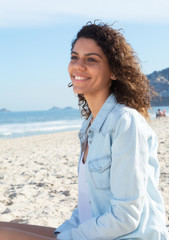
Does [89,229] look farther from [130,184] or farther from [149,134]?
[149,134]

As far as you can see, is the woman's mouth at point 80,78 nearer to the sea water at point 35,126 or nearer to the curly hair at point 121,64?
the curly hair at point 121,64

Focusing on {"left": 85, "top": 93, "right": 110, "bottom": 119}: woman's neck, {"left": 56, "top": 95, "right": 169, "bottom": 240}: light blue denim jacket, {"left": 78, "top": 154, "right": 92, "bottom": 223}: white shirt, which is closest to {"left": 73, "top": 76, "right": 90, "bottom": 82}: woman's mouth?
{"left": 85, "top": 93, "right": 110, "bottom": 119}: woman's neck

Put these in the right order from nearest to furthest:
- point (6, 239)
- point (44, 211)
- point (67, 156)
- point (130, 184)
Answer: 1. point (130, 184)
2. point (6, 239)
3. point (44, 211)
4. point (67, 156)

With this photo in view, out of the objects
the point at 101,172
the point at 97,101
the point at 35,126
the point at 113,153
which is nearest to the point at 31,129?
the point at 35,126

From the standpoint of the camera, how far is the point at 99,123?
1.87 metres

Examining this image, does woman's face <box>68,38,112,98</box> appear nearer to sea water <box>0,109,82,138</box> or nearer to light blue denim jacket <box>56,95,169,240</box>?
light blue denim jacket <box>56,95,169,240</box>

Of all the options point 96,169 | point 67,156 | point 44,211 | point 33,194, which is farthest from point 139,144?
point 67,156

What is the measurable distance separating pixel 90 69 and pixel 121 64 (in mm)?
183

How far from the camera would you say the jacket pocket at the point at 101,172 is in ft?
5.68

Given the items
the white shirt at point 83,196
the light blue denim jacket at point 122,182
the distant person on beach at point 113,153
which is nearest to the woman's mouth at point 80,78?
the distant person on beach at point 113,153

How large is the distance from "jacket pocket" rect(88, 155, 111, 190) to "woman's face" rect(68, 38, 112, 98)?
47cm

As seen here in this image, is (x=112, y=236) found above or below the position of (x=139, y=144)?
below

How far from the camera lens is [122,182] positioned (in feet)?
5.24

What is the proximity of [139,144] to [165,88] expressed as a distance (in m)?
90.9
